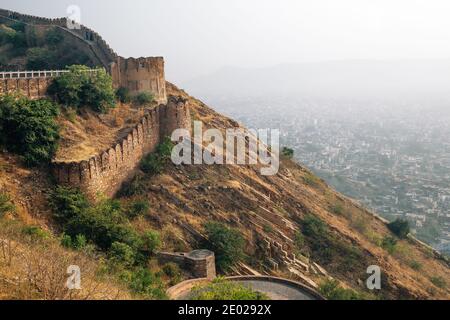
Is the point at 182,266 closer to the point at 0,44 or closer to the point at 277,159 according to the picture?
the point at 277,159

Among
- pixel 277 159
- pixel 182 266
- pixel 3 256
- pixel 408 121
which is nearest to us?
pixel 3 256

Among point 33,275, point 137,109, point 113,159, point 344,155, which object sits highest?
point 137,109

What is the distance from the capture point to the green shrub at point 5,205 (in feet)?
52.7

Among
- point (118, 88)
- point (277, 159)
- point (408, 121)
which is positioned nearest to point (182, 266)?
point (118, 88)

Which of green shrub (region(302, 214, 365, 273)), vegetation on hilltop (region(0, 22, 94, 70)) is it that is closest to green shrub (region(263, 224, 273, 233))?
green shrub (region(302, 214, 365, 273))

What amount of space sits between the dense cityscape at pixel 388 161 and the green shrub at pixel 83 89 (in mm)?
41898

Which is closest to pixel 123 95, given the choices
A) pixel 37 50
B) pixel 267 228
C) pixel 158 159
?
pixel 158 159

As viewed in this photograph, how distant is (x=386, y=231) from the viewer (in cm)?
3278

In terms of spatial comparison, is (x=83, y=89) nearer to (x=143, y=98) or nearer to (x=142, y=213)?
(x=143, y=98)

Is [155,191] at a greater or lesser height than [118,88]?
lesser

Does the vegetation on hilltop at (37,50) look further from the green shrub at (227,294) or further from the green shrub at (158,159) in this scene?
the green shrub at (227,294)

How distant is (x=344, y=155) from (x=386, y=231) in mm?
82713

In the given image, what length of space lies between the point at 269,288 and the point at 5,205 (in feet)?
33.3

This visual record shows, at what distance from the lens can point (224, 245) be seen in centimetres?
2014
